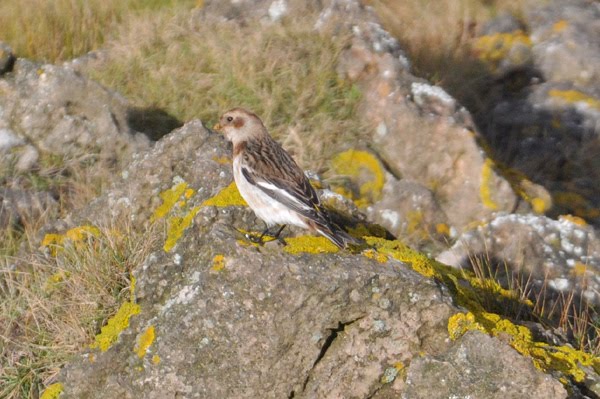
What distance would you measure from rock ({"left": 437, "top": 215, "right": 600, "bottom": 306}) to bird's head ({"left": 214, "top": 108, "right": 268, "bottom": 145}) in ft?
5.49

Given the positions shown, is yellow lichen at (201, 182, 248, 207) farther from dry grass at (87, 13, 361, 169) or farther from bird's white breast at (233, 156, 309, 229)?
dry grass at (87, 13, 361, 169)

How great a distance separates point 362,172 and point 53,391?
146 inches

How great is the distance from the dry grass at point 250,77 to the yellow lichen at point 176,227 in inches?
102

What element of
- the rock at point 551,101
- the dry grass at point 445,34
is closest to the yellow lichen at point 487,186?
the rock at point 551,101

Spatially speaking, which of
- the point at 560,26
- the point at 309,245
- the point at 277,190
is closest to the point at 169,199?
the point at 277,190

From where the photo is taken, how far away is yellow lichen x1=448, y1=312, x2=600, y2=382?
359 centimetres

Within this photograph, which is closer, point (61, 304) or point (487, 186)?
point (61, 304)

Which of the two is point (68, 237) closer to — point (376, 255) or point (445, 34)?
point (376, 255)

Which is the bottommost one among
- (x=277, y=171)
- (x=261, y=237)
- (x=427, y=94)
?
(x=427, y=94)

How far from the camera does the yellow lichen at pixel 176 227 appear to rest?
4145mm

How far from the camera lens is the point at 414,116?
749 cm

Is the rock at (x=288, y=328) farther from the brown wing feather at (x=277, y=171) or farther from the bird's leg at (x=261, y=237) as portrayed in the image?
the brown wing feather at (x=277, y=171)

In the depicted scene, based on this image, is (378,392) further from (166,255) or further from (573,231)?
(573,231)

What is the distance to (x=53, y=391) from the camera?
4.07m
